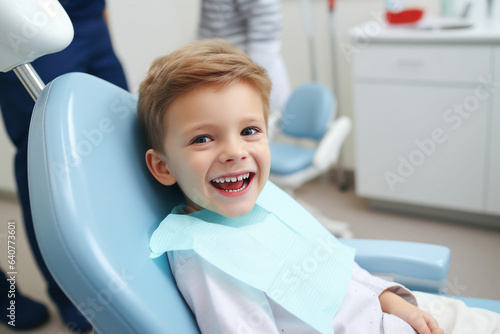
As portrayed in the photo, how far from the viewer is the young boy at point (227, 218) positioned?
80cm

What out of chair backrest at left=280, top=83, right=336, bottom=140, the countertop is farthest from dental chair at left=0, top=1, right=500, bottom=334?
the countertop

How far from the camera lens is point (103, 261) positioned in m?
0.69

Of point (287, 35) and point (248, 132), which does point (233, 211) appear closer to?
point (248, 132)

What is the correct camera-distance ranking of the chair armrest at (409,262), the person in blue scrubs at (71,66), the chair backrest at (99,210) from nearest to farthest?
the chair backrest at (99,210) < the chair armrest at (409,262) < the person in blue scrubs at (71,66)

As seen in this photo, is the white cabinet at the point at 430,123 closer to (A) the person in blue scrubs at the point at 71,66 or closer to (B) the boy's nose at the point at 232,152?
(A) the person in blue scrubs at the point at 71,66

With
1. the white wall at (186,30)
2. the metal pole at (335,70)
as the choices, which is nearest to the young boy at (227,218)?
the metal pole at (335,70)

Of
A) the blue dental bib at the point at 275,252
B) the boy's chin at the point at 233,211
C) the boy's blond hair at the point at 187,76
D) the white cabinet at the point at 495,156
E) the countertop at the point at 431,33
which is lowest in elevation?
Result: the white cabinet at the point at 495,156

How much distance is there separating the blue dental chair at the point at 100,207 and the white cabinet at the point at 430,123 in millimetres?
1521

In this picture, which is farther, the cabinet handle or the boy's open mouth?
the cabinet handle

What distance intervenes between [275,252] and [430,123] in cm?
153

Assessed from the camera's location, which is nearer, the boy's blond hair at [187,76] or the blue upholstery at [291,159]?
the boy's blond hair at [187,76]

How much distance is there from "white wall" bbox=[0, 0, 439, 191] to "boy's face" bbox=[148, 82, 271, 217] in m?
1.86

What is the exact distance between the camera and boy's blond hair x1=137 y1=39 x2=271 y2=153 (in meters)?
0.83

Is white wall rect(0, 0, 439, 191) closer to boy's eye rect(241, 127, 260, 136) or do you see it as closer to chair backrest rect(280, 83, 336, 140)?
chair backrest rect(280, 83, 336, 140)
